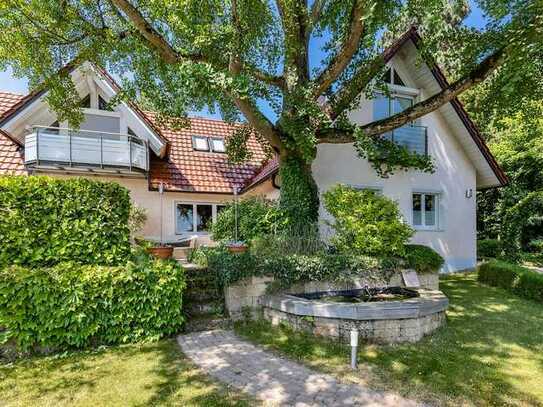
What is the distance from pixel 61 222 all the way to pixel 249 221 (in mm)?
4847

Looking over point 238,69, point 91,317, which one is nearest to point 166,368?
point 91,317

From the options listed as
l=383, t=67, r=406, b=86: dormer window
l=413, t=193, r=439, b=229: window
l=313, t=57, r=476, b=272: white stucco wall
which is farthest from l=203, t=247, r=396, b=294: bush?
l=383, t=67, r=406, b=86: dormer window

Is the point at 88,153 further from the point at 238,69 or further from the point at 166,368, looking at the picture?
the point at 166,368

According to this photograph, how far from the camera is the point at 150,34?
26.2ft

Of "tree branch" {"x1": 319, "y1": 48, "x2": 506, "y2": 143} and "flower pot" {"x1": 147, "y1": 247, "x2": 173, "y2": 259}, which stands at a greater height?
"tree branch" {"x1": 319, "y1": 48, "x2": 506, "y2": 143}

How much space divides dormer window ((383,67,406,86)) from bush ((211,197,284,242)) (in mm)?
6924

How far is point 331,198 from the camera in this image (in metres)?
Answer: 9.05

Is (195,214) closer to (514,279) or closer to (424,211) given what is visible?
(424,211)

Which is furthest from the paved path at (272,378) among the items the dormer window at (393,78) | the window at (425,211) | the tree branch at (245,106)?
the dormer window at (393,78)

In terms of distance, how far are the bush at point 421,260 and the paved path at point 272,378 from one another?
470 centimetres

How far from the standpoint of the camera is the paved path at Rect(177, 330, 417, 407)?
392 centimetres

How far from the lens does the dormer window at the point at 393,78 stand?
503 inches

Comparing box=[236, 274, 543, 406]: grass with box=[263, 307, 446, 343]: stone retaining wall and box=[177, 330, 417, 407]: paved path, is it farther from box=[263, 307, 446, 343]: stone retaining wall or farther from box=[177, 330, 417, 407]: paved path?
box=[177, 330, 417, 407]: paved path

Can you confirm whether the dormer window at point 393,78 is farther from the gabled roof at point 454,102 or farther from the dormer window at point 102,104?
the dormer window at point 102,104
